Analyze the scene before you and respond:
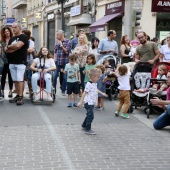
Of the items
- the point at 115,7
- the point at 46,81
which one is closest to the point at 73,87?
the point at 46,81

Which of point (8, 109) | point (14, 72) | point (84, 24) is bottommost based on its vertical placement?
point (8, 109)

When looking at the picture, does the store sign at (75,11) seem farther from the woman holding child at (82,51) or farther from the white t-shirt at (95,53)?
the woman holding child at (82,51)

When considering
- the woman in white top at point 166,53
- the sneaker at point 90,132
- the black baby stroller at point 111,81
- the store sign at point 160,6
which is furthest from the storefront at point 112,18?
the sneaker at point 90,132

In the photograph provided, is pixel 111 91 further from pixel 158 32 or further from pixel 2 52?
pixel 158 32

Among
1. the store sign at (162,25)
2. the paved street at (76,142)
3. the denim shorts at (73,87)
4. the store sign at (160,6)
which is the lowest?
the paved street at (76,142)

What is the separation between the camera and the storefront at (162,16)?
17953 millimetres

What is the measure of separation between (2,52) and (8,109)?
5.44 ft

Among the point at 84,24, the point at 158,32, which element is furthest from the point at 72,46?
the point at 84,24

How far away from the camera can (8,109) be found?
28.3 feet

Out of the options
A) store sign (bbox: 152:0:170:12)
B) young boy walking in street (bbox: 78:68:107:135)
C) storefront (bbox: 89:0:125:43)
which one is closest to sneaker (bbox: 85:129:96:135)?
young boy walking in street (bbox: 78:68:107:135)

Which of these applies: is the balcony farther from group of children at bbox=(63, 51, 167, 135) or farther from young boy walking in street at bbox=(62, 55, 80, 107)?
young boy walking in street at bbox=(62, 55, 80, 107)

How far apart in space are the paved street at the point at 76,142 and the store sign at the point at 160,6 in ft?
35.1

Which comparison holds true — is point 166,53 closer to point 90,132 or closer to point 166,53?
point 166,53

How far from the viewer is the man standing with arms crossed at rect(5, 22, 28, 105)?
9.23 m
